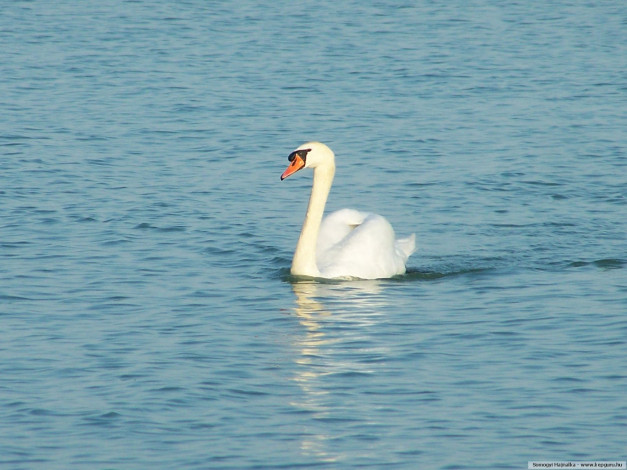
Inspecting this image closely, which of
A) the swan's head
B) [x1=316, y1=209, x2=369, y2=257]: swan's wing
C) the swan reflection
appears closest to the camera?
the swan reflection

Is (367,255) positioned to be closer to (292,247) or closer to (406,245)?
(406,245)

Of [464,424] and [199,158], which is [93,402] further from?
[199,158]

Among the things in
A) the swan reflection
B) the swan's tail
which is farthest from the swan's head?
the swan reflection

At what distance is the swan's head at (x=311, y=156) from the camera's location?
12648mm

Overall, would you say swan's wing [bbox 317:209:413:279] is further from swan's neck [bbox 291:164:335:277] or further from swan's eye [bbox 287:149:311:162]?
swan's eye [bbox 287:149:311:162]

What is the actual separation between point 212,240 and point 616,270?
433 centimetres

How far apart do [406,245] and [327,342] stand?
3.01m

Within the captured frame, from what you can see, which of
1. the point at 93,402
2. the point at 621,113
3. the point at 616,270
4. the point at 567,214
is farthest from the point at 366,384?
the point at 621,113

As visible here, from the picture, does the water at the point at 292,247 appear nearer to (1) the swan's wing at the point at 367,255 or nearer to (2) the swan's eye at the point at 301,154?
(1) the swan's wing at the point at 367,255

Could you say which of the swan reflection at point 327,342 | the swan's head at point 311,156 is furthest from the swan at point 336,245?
the swan reflection at point 327,342

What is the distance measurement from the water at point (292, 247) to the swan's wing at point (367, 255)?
21 centimetres

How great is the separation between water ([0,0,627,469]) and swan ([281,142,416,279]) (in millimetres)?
214

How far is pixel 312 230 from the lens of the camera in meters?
12.7

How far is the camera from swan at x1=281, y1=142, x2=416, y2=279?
12.5 meters
